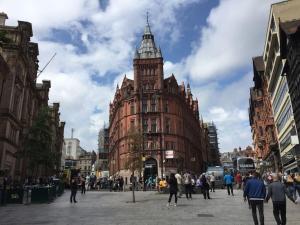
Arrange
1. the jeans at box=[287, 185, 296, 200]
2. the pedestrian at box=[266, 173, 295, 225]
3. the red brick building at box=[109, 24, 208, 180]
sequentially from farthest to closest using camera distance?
the red brick building at box=[109, 24, 208, 180] < the jeans at box=[287, 185, 296, 200] < the pedestrian at box=[266, 173, 295, 225]

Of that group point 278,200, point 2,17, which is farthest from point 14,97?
point 278,200

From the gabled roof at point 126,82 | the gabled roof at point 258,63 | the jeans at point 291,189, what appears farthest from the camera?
the gabled roof at point 126,82

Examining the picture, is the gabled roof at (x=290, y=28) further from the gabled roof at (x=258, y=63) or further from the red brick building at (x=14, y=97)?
the gabled roof at (x=258, y=63)

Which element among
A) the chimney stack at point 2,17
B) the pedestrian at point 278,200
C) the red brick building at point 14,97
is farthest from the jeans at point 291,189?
the chimney stack at point 2,17

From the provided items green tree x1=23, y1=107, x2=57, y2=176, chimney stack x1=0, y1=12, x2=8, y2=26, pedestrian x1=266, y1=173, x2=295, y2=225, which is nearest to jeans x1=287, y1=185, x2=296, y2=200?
pedestrian x1=266, y1=173, x2=295, y2=225

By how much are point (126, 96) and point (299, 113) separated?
46623mm

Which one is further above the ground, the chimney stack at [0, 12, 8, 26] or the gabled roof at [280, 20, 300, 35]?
the chimney stack at [0, 12, 8, 26]

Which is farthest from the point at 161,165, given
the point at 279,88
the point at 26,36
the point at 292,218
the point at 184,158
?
the point at 292,218

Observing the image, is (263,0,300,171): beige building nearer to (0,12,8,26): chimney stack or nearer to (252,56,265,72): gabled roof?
(252,56,265,72): gabled roof

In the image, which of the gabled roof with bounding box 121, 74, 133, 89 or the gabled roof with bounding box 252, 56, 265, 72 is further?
the gabled roof with bounding box 121, 74, 133, 89

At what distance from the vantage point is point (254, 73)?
6512cm

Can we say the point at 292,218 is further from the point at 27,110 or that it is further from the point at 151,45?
the point at 151,45

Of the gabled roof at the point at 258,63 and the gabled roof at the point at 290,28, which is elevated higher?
the gabled roof at the point at 258,63

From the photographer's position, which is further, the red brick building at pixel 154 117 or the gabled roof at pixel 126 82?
the gabled roof at pixel 126 82
